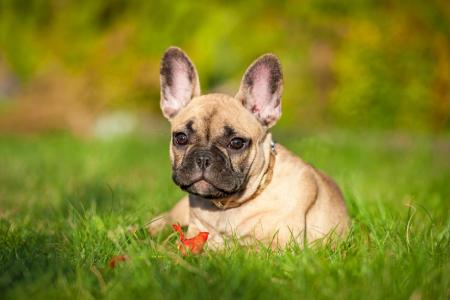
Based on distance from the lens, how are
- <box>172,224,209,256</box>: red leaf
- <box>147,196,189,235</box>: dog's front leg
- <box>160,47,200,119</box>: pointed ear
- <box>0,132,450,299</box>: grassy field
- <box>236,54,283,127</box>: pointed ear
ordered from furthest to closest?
<box>147,196,189,235</box>: dog's front leg → <box>160,47,200,119</box>: pointed ear → <box>236,54,283,127</box>: pointed ear → <box>172,224,209,256</box>: red leaf → <box>0,132,450,299</box>: grassy field

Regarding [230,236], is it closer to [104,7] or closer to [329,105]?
[329,105]

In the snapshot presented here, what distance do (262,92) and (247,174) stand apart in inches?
21.8

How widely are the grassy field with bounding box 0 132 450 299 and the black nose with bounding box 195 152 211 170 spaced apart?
1.34 feet

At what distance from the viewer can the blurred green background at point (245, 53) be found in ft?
31.7

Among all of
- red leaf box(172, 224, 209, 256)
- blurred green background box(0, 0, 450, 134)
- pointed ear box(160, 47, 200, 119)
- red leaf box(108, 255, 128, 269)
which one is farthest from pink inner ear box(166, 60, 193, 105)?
blurred green background box(0, 0, 450, 134)

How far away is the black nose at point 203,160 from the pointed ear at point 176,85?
66 centimetres

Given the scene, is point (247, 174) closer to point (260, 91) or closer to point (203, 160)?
point (203, 160)

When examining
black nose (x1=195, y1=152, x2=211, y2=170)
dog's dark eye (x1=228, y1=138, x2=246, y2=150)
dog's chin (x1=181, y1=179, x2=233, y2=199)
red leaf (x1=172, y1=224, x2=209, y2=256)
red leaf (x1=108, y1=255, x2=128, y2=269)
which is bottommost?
red leaf (x1=172, y1=224, x2=209, y2=256)

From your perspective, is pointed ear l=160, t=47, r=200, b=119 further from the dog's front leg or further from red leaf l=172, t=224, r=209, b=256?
red leaf l=172, t=224, r=209, b=256

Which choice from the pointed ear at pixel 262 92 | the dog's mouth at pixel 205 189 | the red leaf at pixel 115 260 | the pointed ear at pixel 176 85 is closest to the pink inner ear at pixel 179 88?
the pointed ear at pixel 176 85

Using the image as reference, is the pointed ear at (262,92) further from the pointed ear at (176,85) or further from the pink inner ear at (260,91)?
the pointed ear at (176,85)

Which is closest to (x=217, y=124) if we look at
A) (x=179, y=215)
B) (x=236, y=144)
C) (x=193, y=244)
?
(x=236, y=144)

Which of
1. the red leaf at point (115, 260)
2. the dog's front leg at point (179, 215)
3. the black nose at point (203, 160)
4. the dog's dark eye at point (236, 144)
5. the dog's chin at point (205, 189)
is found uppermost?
the dog's dark eye at point (236, 144)

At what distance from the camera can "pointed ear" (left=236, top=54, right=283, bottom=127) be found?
3785mm
